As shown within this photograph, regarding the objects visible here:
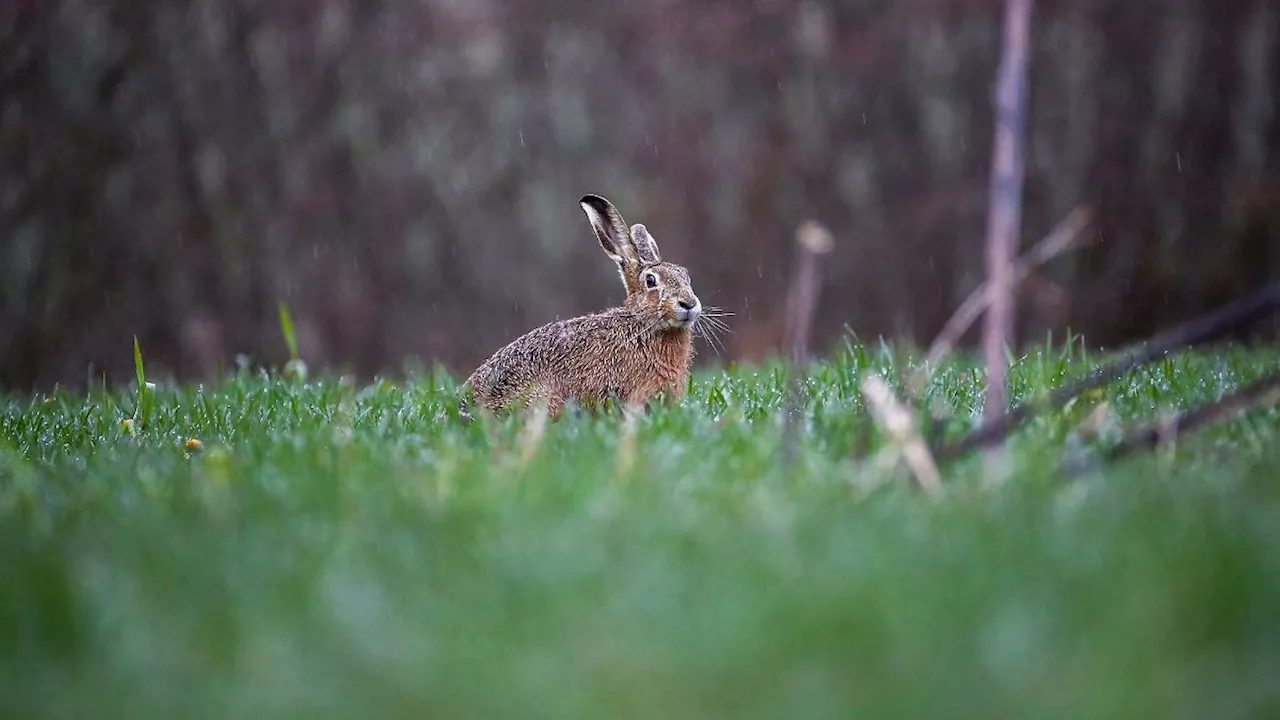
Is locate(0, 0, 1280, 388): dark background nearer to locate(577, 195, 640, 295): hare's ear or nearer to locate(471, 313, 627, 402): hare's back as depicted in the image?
locate(577, 195, 640, 295): hare's ear

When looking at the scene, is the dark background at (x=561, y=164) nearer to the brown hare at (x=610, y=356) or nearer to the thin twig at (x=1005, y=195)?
the brown hare at (x=610, y=356)

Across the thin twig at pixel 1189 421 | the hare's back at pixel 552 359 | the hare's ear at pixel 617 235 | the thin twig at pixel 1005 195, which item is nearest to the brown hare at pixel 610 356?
the hare's back at pixel 552 359

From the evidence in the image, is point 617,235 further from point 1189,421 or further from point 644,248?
point 1189,421

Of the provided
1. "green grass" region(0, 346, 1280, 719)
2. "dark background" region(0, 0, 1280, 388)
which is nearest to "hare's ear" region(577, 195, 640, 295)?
"green grass" region(0, 346, 1280, 719)

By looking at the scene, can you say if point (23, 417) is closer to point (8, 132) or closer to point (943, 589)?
point (943, 589)

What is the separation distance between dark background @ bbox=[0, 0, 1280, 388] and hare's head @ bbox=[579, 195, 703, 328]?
6373mm

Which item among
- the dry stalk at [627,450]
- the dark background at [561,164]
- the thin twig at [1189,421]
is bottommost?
the thin twig at [1189,421]

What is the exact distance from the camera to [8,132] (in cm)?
1286

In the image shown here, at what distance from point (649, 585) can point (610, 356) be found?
11.0 ft

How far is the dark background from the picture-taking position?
1284 cm

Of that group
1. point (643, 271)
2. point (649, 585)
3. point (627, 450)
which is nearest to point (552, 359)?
point (643, 271)

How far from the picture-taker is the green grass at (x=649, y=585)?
2779mm

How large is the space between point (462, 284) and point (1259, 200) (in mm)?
7531

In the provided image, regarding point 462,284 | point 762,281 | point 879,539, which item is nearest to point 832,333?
point 762,281
